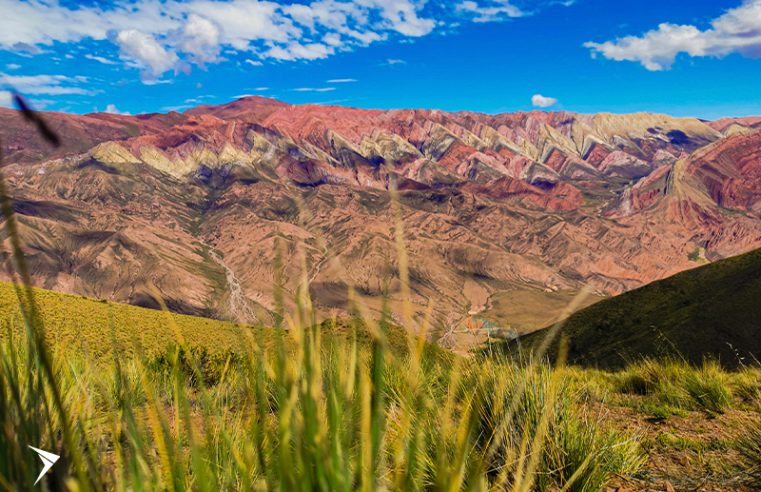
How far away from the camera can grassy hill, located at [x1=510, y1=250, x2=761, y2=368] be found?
40812mm

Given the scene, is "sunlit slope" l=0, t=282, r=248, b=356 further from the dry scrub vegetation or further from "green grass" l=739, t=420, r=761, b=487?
"green grass" l=739, t=420, r=761, b=487

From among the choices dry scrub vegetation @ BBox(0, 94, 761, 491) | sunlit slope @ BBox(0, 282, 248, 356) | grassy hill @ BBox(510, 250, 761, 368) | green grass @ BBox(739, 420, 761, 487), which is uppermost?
dry scrub vegetation @ BBox(0, 94, 761, 491)

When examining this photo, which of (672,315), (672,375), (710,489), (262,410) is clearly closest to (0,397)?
(262,410)

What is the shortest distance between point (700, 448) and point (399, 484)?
4.97 meters

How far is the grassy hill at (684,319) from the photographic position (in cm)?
4081

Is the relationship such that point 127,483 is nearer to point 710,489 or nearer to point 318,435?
point 318,435

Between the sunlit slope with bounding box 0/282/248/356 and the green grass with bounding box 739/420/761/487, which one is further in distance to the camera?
the sunlit slope with bounding box 0/282/248/356

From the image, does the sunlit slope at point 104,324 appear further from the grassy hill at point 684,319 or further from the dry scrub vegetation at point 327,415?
the grassy hill at point 684,319

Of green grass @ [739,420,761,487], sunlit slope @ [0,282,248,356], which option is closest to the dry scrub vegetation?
green grass @ [739,420,761,487]

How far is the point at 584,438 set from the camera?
388 centimetres

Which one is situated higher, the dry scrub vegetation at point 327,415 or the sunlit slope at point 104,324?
the dry scrub vegetation at point 327,415

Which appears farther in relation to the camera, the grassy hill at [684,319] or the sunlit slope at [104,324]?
the grassy hill at [684,319]

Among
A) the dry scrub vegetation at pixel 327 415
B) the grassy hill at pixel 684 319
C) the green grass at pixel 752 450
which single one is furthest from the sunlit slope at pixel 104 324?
the grassy hill at pixel 684 319

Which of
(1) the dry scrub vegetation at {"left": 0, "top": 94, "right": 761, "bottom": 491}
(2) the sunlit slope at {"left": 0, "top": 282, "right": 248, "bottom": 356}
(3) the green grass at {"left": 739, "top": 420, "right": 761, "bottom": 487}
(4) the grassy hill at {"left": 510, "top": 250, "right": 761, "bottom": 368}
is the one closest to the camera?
(1) the dry scrub vegetation at {"left": 0, "top": 94, "right": 761, "bottom": 491}
